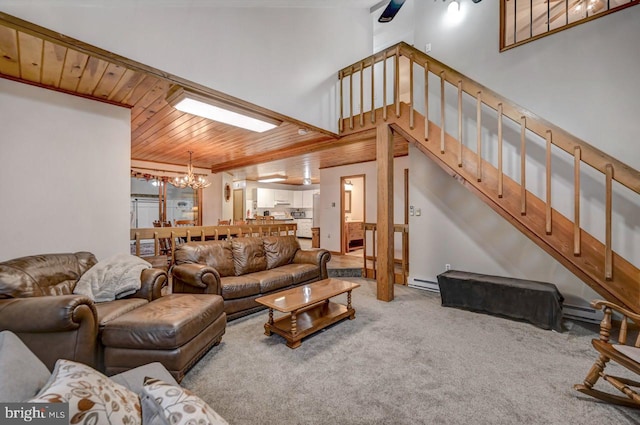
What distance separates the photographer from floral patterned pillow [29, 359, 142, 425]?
72 centimetres

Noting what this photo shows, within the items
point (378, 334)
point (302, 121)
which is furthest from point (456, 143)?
point (378, 334)

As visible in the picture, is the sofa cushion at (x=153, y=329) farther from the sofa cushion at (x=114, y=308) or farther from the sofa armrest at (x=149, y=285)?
the sofa armrest at (x=149, y=285)

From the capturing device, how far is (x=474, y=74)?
397 cm

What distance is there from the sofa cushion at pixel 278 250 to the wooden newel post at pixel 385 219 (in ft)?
4.60

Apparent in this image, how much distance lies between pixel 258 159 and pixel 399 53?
3.34 m

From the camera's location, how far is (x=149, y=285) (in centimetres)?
253

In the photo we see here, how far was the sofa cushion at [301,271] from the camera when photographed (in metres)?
3.74

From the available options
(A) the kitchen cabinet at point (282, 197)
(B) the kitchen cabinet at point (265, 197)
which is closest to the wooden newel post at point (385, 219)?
(B) the kitchen cabinet at point (265, 197)

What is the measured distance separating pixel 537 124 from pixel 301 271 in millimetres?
3180

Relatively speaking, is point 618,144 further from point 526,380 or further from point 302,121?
point 302,121

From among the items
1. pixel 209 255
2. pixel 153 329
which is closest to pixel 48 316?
pixel 153 329

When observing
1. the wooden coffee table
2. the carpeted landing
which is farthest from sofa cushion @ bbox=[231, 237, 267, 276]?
the wooden coffee table

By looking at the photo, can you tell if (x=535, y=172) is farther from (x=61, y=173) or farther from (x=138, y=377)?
(x=61, y=173)

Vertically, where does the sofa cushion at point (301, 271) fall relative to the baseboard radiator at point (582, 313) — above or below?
above
